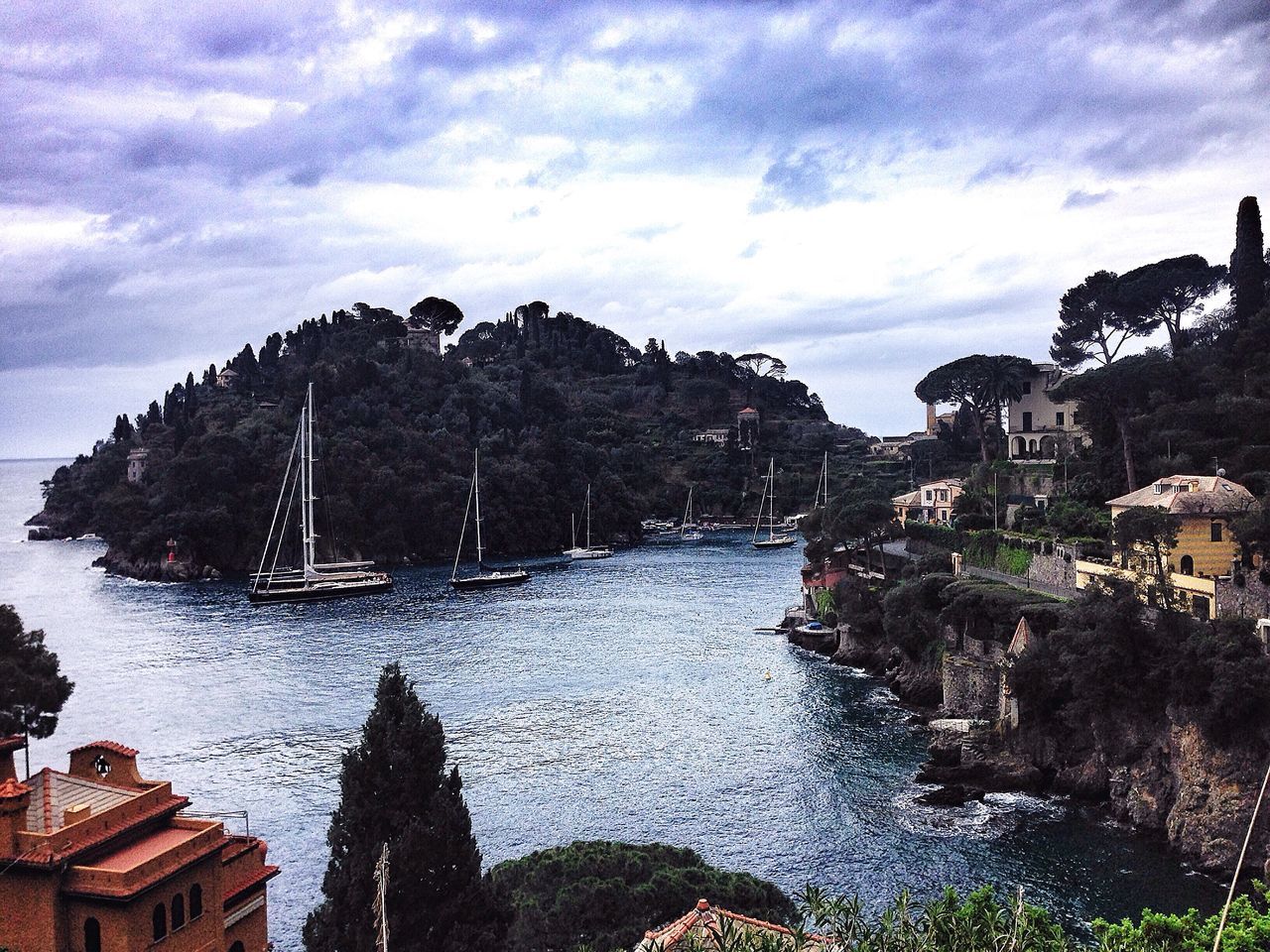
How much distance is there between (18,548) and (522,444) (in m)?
52.3

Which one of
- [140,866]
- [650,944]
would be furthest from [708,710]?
[140,866]

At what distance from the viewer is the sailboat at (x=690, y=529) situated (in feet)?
348

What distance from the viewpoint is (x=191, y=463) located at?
84438 mm

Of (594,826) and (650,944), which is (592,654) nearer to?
(594,826)

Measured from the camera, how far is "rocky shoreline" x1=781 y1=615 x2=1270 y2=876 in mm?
24016

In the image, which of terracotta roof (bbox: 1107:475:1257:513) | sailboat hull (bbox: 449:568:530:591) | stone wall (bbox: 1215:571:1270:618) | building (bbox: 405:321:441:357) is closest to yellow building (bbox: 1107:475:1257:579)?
terracotta roof (bbox: 1107:475:1257:513)

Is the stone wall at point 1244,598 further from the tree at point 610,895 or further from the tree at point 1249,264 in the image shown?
the tree at point 1249,264

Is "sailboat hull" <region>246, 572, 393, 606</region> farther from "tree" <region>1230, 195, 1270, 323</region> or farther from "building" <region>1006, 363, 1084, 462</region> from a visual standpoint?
"tree" <region>1230, 195, 1270, 323</region>

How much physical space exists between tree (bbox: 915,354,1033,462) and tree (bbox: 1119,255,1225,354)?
730cm

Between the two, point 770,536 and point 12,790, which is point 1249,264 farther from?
point 12,790

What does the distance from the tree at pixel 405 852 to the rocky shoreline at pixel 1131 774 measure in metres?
16.4

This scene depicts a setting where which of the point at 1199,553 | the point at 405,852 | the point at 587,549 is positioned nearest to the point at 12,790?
the point at 405,852

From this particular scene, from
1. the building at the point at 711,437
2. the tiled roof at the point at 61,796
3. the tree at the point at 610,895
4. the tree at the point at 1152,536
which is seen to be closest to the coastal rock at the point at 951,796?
the tree at the point at 1152,536

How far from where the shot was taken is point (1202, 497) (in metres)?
33.1
